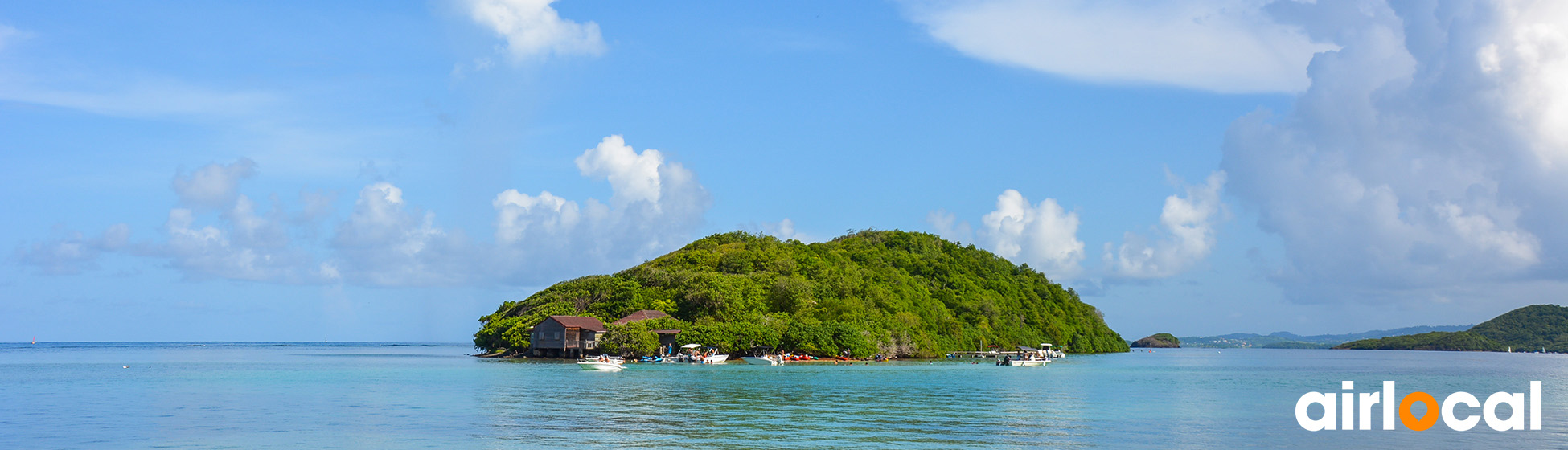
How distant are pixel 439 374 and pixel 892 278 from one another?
6269 centimetres

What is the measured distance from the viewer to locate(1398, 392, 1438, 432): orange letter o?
2748 centimetres

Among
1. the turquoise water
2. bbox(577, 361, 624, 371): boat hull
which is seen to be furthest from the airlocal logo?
bbox(577, 361, 624, 371): boat hull

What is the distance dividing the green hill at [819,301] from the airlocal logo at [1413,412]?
44965mm

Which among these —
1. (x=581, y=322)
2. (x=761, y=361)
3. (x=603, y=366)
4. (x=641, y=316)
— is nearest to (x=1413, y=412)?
(x=603, y=366)

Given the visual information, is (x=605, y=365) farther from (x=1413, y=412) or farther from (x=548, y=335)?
(x=1413, y=412)

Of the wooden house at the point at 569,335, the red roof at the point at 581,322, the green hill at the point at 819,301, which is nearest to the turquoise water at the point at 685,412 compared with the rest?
the wooden house at the point at 569,335

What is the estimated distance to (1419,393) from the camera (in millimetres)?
43781

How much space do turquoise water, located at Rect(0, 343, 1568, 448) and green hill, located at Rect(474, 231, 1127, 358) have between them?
24.2 meters

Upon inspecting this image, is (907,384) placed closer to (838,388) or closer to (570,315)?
(838,388)

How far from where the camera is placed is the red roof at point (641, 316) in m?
78.4

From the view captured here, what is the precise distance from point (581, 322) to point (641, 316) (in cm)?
491

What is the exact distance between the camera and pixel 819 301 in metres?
91.1

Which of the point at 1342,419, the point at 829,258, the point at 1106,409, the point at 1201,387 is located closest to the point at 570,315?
the point at 829,258

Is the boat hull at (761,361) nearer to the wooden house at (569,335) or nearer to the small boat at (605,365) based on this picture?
the small boat at (605,365)
